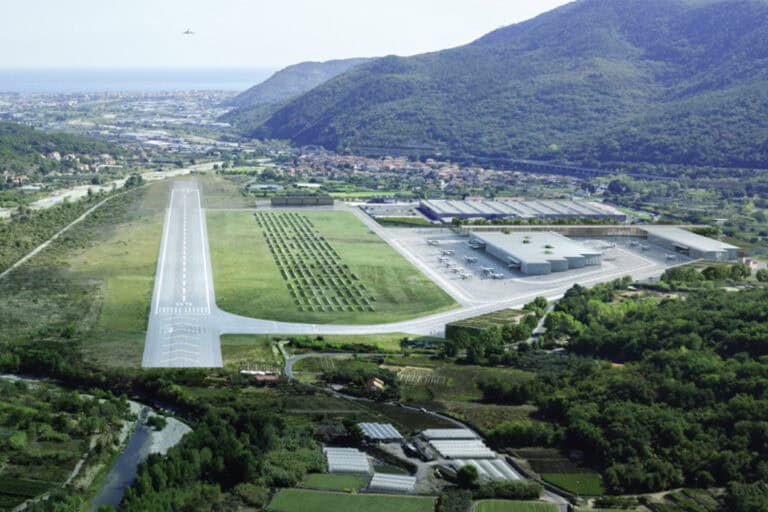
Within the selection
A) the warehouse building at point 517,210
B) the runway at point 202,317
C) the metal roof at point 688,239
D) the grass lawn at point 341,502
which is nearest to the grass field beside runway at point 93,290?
the runway at point 202,317

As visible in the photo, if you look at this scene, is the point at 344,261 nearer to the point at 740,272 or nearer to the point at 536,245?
the point at 536,245

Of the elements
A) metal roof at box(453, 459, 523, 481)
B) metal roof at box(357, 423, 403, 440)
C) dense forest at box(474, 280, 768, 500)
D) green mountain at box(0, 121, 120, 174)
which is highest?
green mountain at box(0, 121, 120, 174)

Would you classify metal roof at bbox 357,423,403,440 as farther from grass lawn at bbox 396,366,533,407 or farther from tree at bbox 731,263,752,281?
tree at bbox 731,263,752,281

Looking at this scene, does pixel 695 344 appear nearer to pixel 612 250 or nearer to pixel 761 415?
pixel 761 415

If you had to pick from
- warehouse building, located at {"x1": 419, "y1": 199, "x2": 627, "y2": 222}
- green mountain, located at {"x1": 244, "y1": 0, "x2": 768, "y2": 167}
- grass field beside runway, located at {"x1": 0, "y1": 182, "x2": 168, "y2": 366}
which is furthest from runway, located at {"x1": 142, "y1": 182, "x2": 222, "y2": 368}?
green mountain, located at {"x1": 244, "y1": 0, "x2": 768, "y2": 167}

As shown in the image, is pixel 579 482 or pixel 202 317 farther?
pixel 202 317

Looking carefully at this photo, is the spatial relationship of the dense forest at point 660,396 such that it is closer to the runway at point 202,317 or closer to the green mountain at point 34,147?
the runway at point 202,317

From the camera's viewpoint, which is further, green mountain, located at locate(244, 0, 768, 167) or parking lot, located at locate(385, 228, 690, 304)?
green mountain, located at locate(244, 0, 768, 167)

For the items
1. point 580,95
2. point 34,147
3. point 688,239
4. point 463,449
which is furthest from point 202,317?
point 580,95
